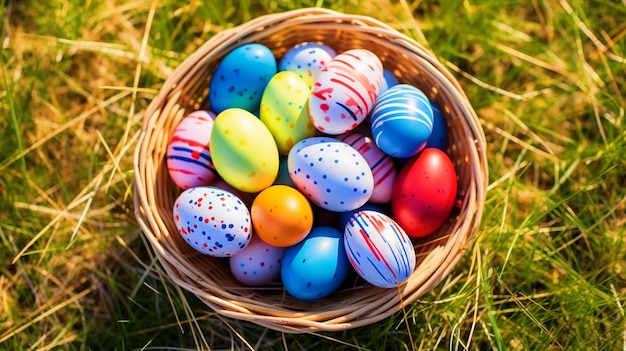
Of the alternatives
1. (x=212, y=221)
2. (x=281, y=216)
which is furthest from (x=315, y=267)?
(x=212, y=221)

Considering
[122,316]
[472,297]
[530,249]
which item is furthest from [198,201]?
[530,249]

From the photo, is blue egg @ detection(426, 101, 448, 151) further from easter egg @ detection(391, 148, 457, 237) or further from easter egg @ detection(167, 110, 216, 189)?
easter egg @ detection(167, 110, 216, 189)

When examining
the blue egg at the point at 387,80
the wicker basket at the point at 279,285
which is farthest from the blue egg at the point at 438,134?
the blue egg at the point at 387,80

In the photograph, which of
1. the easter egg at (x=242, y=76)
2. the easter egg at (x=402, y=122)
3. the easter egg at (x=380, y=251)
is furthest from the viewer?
the easter egg at (x=242, y=76)

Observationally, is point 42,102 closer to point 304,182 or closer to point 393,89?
point 304,182

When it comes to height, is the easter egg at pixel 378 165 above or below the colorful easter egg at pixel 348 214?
above

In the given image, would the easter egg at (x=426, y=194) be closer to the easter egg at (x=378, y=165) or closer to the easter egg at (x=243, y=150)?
the easter egg at (x=378, y=165)
